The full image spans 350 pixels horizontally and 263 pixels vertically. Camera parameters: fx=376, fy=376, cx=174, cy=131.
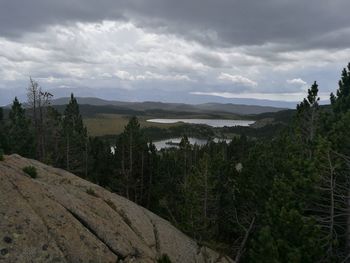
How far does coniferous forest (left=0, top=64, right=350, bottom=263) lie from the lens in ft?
72.2

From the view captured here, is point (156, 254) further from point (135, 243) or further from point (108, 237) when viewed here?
point (108, 237)

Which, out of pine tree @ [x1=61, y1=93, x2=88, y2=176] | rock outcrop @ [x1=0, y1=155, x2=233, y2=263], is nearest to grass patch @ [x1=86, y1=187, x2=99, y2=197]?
rock outcrop @ [x1=0, y1=155, x2=233, y2=263]

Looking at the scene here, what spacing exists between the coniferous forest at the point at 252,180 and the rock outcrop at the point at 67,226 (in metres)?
4.07

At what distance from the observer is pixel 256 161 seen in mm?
35312

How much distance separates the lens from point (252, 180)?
34.2 meters

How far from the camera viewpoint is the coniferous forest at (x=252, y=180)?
22000 millimetres

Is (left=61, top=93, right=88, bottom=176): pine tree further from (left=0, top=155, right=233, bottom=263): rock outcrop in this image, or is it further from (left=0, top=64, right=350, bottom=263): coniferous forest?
(left=0, top=155, right=233, bottom=263): rock outcrop

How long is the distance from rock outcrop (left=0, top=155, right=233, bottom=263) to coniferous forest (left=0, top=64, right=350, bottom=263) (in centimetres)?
407

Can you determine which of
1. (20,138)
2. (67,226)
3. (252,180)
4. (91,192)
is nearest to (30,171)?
(91,192)

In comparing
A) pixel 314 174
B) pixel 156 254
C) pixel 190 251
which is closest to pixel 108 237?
pixel 156 254

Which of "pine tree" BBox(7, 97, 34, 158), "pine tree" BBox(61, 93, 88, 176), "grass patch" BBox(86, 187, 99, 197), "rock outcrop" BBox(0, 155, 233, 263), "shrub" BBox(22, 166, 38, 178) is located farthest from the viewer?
"pine tree" BBox(7, 97, 34, 158)

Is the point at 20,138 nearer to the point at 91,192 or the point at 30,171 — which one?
the point at 91,192

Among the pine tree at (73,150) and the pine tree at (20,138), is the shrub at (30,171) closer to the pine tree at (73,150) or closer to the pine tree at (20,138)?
the pine tree at (73,150)

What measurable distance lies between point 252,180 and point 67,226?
67.8 feet
